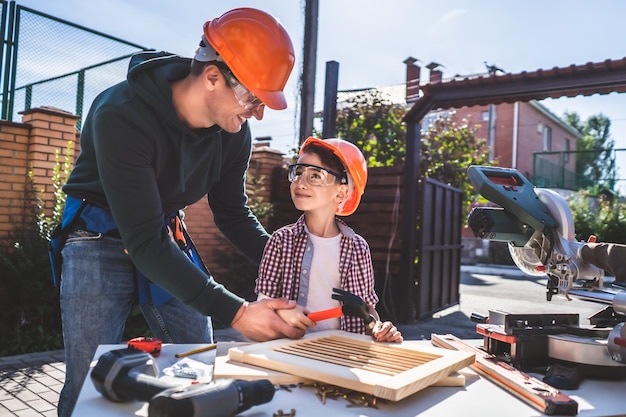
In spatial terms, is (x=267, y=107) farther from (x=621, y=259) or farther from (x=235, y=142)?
(x=621, y=259)

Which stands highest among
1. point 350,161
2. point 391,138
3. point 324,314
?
point 391,138

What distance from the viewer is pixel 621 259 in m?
1.40

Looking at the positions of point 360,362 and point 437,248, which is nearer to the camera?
point 360,362

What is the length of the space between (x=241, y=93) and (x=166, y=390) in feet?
3.53

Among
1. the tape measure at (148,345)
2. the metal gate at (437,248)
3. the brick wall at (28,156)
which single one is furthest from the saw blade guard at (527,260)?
the metal gate at (437,248)

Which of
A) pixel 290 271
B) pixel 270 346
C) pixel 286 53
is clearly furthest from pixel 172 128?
pixel 270 346

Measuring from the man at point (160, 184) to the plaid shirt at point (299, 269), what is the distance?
33 cm

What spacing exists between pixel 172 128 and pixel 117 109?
224 mm

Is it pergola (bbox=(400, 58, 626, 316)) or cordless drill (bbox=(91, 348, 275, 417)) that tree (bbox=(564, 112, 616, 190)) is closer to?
pergola (bbox=(400, 58, 626, 316))

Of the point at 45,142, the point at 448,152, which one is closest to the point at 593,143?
the point at 448,152

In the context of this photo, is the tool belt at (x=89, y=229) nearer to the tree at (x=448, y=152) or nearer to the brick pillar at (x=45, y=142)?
the brick pillar at (x=45, y=142)

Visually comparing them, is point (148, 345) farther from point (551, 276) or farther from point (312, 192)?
point (551, 276)

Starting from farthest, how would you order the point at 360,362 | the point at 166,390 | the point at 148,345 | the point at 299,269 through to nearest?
the point at 299,269 → the point at 148,345 → the point at 360,362 → the point at 166,390

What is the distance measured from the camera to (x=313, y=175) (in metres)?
2.22
